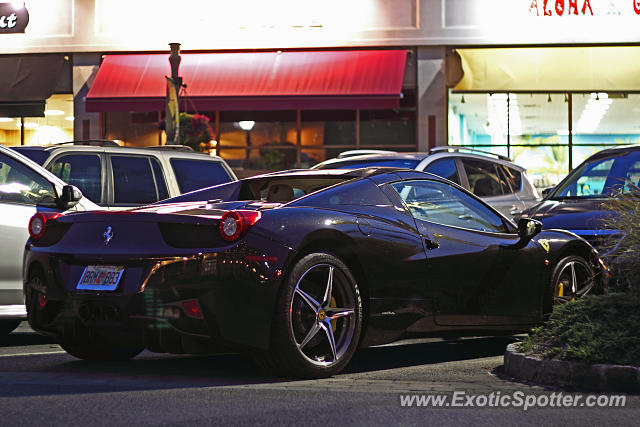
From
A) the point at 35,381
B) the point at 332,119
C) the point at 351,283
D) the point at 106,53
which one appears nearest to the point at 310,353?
the point at 351,283

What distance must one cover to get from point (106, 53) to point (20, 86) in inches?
90.4

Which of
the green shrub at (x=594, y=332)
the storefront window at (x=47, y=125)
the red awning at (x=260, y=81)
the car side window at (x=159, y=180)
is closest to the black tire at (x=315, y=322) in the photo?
the green shrub at (x=594, y=332)

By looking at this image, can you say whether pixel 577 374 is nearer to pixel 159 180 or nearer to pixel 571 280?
pixel 571 280

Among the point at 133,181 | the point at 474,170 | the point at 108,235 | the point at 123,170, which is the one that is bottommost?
the point at 108,235

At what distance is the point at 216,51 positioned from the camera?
2773 centimetres

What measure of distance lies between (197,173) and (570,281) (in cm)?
486

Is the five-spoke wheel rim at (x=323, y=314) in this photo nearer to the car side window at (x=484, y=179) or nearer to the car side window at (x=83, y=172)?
the car side window at (x=83, y=172)

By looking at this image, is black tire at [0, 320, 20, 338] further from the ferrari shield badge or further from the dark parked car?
the dark parked car

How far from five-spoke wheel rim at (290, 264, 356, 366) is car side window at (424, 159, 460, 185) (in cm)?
668

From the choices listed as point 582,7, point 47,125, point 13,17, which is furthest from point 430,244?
point 13,17

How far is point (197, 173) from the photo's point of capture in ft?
40.7

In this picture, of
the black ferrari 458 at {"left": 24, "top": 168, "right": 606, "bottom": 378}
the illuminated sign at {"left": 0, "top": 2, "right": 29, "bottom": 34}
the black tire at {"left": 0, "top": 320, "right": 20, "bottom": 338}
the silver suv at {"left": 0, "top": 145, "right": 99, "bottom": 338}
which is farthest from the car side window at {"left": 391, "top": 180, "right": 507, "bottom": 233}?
the illuminated sign at {"left": 0, "top": 2, "right": 29, "bottom": 34}

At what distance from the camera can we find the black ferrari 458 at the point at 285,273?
650 centimetres

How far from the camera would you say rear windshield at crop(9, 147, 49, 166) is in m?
11.0
